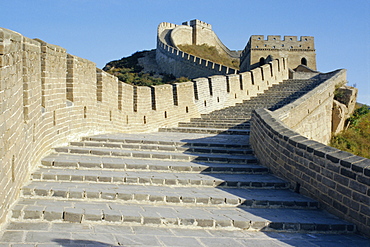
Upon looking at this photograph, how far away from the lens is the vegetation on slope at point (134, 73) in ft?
119

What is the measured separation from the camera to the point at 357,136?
21.0 m

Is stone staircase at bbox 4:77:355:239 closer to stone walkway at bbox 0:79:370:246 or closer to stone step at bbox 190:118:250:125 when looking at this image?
stone walkway at bbox 0:79:370:246

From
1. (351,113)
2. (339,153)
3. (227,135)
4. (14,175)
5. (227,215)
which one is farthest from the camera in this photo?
(351,113)

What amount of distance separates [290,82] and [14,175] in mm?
18440

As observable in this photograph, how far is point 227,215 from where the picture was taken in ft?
17.7

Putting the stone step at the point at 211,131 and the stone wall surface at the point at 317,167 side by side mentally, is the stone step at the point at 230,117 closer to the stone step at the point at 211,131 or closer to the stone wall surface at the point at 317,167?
the stone step at the point at 211,131

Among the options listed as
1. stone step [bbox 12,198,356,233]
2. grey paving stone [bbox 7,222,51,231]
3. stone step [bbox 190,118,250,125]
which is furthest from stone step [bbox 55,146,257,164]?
stone step [bbox 190,118,250,125]

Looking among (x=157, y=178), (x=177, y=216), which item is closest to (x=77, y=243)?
(x=177, y=216)

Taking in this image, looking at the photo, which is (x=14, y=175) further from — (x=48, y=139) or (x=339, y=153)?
(x=339, y=153)

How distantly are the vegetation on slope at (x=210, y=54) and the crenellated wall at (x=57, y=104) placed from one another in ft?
108

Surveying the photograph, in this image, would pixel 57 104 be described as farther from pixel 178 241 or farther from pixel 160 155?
pixel 178 241

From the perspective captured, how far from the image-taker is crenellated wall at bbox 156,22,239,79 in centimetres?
2766

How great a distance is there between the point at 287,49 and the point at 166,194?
94.7 ft

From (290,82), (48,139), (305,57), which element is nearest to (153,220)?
(48,139)
